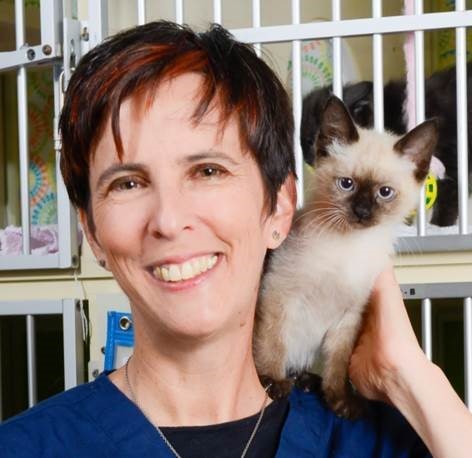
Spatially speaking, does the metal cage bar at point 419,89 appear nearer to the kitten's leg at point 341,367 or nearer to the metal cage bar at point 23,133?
the kitten's leg at point 341,367

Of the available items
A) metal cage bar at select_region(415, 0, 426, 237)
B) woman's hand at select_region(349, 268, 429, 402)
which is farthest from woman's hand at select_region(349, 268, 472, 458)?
metal cage bar at select_region(415, 0, 426, 237)

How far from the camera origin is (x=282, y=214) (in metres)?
0.98

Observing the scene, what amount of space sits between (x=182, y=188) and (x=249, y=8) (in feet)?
3.94

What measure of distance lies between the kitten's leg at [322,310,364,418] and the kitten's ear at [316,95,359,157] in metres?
0.24

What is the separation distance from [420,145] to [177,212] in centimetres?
40

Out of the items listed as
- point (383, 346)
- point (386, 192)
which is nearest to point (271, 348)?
point (383, 346)

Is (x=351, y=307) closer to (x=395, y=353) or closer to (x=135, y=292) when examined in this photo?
(x=395, y=353)

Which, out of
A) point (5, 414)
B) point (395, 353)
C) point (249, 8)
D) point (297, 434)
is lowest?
point (5, 414)

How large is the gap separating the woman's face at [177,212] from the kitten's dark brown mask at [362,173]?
21 cm

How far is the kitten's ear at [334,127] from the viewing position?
3.46 ft

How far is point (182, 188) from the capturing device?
0.85m

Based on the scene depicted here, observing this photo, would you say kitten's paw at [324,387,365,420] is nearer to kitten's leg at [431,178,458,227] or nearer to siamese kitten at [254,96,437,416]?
siamese kitten at [254,96,437,416]

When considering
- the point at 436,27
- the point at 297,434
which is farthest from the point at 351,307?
the point at 436,27

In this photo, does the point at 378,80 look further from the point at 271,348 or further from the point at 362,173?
the point at 271,348
